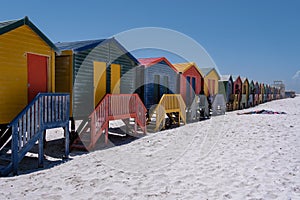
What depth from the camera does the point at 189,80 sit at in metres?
21.0

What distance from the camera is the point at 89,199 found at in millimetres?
5340

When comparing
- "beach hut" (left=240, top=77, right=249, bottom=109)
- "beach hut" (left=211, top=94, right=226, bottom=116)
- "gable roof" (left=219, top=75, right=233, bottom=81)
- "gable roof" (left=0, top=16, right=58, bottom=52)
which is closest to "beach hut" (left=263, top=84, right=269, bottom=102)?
"beach hut" (left=240, top=77, right=249, bottom=109)

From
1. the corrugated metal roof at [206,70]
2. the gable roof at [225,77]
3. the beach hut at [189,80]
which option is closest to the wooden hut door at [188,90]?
the beach hut at [189,80]

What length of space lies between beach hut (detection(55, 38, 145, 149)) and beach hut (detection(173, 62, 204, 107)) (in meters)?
7.57

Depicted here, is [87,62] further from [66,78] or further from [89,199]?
[89,199]

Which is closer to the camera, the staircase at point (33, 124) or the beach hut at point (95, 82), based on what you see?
the staircase at point (33, 124)

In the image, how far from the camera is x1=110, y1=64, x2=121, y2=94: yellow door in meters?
12.0

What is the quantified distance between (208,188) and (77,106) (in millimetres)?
6432

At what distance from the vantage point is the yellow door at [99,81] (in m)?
11.1

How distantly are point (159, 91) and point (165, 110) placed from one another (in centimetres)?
171

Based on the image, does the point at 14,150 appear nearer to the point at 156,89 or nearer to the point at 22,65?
the point at 22,65

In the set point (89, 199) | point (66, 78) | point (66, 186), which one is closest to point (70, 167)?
point (66, 186)

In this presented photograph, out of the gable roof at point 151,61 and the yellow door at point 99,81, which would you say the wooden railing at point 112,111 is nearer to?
the yellow door at point 99,81

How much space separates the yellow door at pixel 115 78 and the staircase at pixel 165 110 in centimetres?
292
